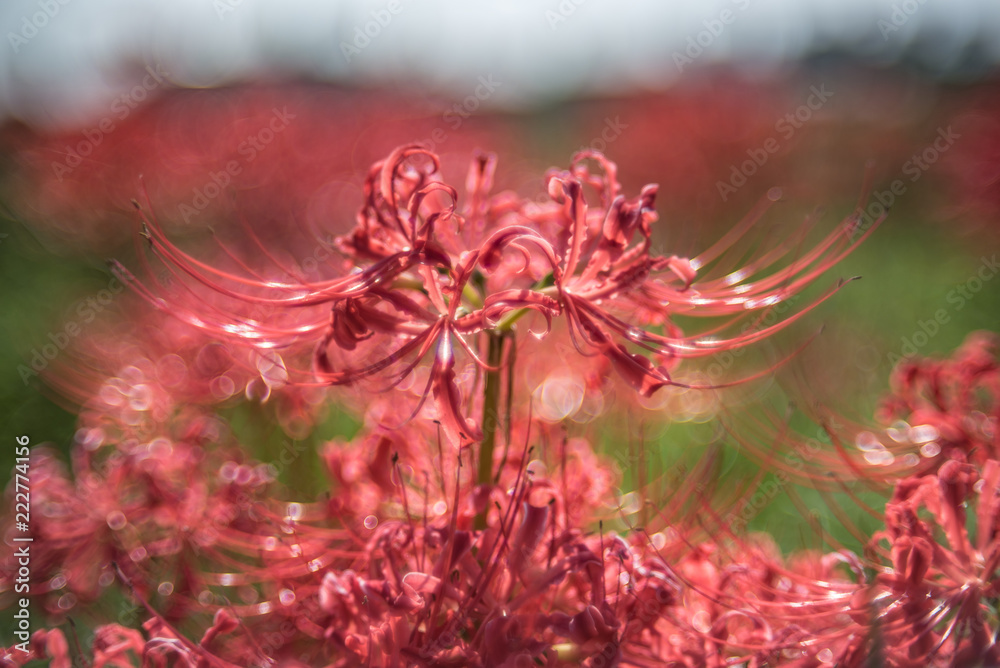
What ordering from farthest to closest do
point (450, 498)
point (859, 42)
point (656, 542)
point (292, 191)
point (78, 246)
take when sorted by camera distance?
point (859, 42) < point (292, 191) < point (78, 246) < point (656, 542) < point (450, 498)

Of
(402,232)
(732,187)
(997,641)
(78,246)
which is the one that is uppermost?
(402,232)

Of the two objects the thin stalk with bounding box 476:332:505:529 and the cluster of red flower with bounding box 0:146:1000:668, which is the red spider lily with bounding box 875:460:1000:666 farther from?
the thin stalk with bounding box 476:332:505:529

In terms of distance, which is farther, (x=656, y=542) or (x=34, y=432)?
(x=34, y=432)

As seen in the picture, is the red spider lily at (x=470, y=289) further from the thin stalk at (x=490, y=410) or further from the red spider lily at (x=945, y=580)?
the red spider lily at (x=945, y=580)

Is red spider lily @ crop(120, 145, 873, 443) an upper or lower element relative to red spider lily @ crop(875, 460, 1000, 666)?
upper

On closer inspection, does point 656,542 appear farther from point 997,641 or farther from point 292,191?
point 292,191

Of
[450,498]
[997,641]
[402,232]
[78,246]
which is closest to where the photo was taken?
[997,641]

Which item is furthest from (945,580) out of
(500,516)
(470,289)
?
(470,289)

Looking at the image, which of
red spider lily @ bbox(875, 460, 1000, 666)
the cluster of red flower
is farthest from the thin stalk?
red spider lily @ bbox(875, 460, 1000, 666)

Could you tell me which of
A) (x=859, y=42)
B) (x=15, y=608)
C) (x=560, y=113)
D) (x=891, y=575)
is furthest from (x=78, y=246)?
(x=859, y=42)
